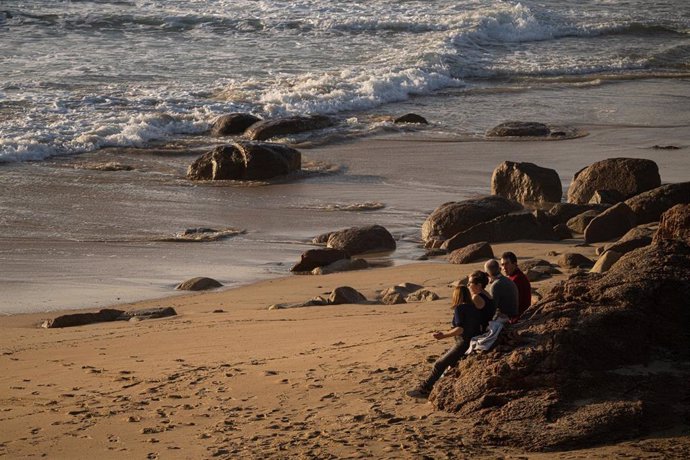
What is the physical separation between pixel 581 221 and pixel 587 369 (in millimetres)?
7245

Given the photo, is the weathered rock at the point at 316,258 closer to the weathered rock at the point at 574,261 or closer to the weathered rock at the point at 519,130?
the weathered rock at the point at 574,261

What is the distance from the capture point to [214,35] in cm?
3306

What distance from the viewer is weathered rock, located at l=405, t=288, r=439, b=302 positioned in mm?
11359

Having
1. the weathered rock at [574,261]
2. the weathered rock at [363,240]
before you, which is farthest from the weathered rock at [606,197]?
the weathered rock at [574,261]

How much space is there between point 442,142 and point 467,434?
14012 mm

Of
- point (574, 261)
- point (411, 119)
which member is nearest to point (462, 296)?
point (574, 261)

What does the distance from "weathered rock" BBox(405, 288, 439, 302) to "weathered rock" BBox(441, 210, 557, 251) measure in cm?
236

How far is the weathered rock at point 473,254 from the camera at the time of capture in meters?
13.0

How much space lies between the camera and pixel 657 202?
14.2 metres

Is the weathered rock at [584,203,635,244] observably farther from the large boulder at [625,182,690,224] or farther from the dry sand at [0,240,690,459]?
the dry sand at [0,240,690,459]

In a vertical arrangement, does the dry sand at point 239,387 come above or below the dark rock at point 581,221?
below

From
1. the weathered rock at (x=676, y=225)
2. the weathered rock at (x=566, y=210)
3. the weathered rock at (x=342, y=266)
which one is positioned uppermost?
the weathered rock at (x=676, y=225)

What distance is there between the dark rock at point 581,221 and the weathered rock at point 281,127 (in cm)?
830

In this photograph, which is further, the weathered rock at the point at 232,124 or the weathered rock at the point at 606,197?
the weathered rock at the point at 232,124
